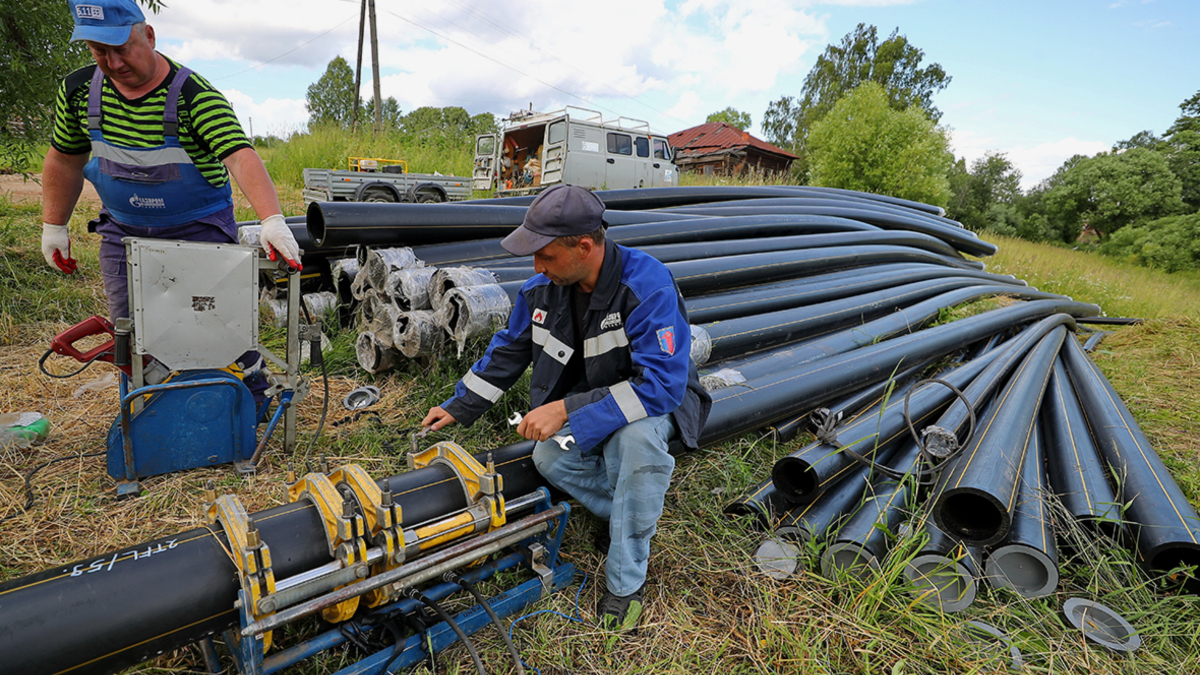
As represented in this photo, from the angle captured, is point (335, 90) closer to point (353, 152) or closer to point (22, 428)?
point (353, 152)

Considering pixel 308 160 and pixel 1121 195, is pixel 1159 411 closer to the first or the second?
pixel 308 160

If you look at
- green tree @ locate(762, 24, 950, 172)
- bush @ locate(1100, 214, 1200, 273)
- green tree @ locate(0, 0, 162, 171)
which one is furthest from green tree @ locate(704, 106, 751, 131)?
green tree @ locate(0, 0, 162, 171)

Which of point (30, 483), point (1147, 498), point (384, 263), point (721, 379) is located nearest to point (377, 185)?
point (384, 263)

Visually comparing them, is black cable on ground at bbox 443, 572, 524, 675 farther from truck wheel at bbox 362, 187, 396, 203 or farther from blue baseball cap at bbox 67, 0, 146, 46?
truck wheel at bbox 362, 187, 396, 203

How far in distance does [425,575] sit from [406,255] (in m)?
2.32

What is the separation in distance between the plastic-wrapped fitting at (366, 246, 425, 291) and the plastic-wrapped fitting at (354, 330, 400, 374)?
1.03 ft

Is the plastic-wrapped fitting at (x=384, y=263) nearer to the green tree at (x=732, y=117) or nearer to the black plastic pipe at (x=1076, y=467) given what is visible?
the black plastic pipe at (x=1076, y=467)

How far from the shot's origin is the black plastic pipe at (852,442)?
2260 millimetres

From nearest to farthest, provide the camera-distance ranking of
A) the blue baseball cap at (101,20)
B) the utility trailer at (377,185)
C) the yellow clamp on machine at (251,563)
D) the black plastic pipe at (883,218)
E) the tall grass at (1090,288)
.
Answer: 1. the yellow clamp on machine at (251,563)
2. the blue baseball cap at (101,20)
3. the black plastic pipe at (883,218)
4. the tall grass at (1090,288)
5. the utility trailer at (377,185)

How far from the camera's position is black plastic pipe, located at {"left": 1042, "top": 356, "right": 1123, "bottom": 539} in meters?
2.15

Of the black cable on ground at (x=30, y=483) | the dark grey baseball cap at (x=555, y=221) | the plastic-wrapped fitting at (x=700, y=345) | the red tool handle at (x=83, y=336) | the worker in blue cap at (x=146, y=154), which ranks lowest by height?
the black cable on ground at (x=30, y=483)

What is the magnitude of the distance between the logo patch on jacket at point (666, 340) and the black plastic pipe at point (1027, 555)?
138 centimetres

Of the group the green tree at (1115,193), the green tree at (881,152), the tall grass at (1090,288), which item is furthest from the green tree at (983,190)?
the tall grass at (1090,288)

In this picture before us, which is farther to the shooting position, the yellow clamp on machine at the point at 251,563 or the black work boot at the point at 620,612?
the black work boot at the point at 620,612
